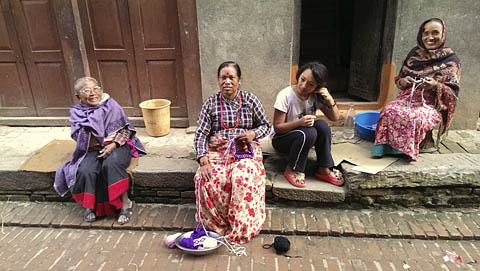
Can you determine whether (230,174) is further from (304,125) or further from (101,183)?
(101,183)

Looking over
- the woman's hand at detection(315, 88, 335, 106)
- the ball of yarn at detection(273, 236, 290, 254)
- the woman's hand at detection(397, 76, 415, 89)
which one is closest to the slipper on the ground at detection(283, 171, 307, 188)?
the ball of yarn at detection(273, 236, 290, 254)

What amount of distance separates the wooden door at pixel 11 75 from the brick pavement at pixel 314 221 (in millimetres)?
2096

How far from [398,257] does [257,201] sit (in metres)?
1.21

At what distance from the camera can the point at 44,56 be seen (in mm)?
4605

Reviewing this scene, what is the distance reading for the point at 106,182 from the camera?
3127 mm

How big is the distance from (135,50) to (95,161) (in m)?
1.94

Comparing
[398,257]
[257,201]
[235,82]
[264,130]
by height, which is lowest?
[398,257]

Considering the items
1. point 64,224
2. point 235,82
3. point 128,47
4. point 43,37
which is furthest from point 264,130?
point 43,37

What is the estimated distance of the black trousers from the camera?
3029 mm

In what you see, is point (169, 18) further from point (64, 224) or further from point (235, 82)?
point (64, 224)

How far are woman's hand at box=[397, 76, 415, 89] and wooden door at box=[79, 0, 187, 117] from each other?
270 centimetres

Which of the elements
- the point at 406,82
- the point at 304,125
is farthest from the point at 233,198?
the point at 406,82

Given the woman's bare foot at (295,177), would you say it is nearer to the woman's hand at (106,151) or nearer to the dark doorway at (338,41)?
the woman's hand at (106,151)

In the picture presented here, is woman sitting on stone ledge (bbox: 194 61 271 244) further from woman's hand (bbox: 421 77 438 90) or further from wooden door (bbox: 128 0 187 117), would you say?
wooden door (bbox: 128 0 187 117)
